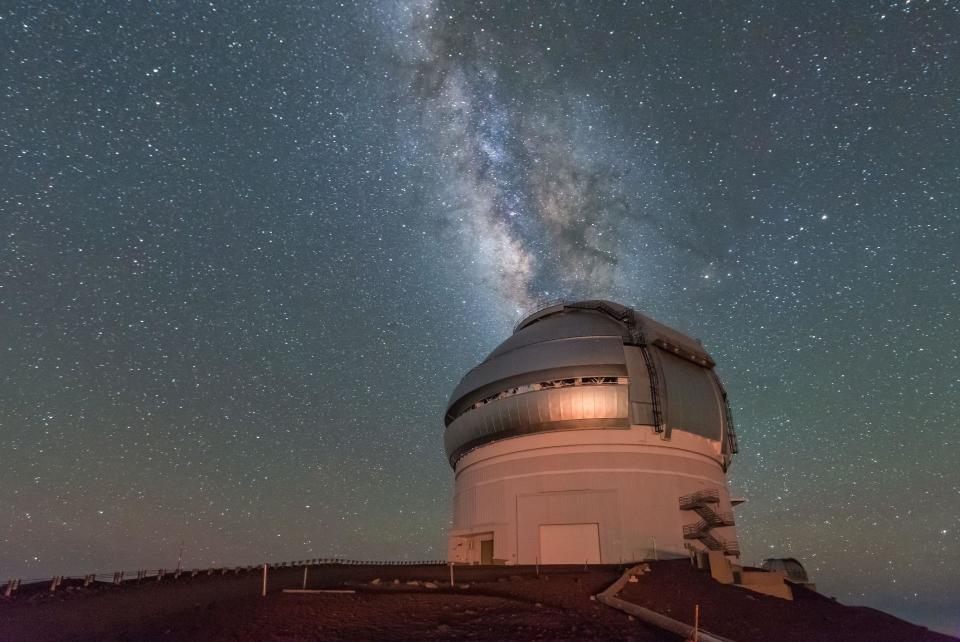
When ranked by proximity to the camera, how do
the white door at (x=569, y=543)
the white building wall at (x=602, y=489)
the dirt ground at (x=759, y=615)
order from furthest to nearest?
the white building wall at (x=602, y=489), the white door at (x=569, y=543), the dirt ground at (x=759, y=615)

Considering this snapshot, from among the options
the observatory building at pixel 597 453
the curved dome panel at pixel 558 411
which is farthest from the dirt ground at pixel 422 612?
the curved dome panel at pixel 558 411

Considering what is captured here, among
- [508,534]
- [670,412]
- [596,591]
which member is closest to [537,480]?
[508,534]

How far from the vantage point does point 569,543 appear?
2817cm

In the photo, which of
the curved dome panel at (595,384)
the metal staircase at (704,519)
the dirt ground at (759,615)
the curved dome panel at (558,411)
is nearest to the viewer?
the dirt ground at (759,615)

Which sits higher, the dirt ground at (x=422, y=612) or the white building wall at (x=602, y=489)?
the white building wall at (x=602, y=489)

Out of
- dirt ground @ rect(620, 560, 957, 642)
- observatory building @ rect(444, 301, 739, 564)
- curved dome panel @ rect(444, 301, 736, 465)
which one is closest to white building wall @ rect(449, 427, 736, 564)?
observatory building @ rect(444, 301, 739, 564)

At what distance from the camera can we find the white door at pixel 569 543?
90.9 feet

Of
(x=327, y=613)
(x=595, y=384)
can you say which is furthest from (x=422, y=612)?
(x=595, y=384)

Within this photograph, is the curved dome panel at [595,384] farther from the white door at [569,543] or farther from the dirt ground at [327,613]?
the dirt ground at [327,613]

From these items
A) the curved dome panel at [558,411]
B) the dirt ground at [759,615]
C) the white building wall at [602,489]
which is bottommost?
the dirt ground at [759,615]

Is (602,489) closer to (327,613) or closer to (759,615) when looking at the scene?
(759,615)

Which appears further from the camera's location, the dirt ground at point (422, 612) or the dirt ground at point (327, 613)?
the dirt ground at point (422, 612)

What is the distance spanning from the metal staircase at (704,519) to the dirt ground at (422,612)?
9.69 m

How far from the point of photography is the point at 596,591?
1622 centimetres
